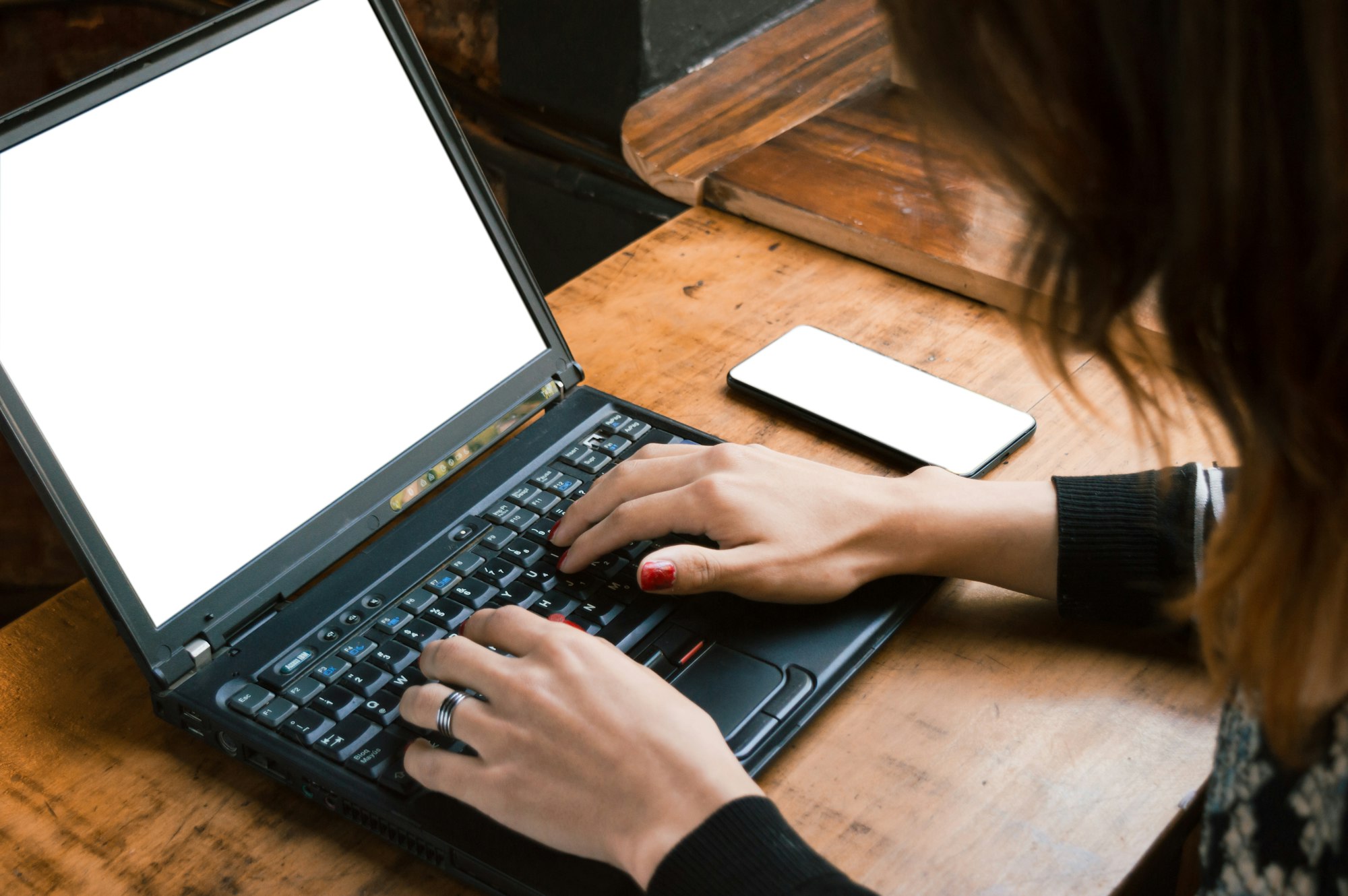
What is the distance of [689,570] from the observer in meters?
0.68

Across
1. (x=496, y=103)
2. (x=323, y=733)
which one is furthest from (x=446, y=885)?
(x=496, y=103)

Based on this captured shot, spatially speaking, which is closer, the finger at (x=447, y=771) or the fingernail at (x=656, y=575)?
the finger at (x=447, y=771)

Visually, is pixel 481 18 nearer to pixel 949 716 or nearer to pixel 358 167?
pixel 358 167

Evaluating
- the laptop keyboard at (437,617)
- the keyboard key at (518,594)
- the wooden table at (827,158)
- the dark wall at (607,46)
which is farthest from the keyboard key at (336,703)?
the dark wall at (607,46)

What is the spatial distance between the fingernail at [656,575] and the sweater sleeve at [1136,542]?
0.22 meters

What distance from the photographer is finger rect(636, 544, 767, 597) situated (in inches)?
26.6

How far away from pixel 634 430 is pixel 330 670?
269 mm

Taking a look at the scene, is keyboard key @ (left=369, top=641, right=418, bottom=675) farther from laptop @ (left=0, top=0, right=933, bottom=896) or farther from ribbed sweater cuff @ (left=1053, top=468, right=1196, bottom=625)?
ribbed sweater cuff @ (left=1053, top=468, right=1196, bottom=625)

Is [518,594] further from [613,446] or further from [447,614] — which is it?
[613,446]

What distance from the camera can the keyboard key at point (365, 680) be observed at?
0.64 meters

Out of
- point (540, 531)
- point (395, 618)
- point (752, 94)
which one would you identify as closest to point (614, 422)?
point (540, 531)

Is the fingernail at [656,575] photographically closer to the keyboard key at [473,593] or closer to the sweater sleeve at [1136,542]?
the keyboard key at [473,593]

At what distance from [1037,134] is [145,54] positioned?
51cm

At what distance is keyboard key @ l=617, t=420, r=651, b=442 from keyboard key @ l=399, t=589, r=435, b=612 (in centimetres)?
19
